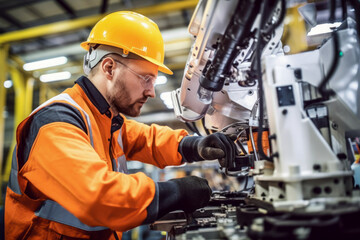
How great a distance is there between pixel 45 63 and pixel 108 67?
4587mm

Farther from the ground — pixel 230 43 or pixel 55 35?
pixel 55 35

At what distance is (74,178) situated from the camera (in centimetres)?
101

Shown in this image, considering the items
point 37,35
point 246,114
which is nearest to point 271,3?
point 246,114

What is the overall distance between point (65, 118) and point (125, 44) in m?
0.66

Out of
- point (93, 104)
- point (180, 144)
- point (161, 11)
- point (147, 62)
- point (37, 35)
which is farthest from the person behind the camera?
point (37, 35)

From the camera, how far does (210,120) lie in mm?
2004

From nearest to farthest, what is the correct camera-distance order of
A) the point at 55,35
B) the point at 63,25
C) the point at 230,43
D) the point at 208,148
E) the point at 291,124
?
the point at 291,124, the point at 230,43, the point at 208,148, the point at 63,25, the point at 55,35

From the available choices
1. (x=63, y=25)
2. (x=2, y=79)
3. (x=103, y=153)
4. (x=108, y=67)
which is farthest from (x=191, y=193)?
(x=2, y=79)

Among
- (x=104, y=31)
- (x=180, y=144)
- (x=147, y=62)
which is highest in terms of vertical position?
(x=104, y=31)

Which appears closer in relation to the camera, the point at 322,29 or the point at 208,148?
the point at 322,29

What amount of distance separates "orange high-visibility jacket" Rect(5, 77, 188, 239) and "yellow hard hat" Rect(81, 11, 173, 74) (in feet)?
1.00

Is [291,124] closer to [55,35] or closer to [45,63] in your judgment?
[55,35]

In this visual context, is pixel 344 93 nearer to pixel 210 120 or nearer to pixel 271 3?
pixel 271 3

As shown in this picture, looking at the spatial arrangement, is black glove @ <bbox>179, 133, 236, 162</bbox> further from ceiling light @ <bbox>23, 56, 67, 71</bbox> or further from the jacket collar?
ceiling light @ <bbox>23, 56, 67, 71</bbox>
